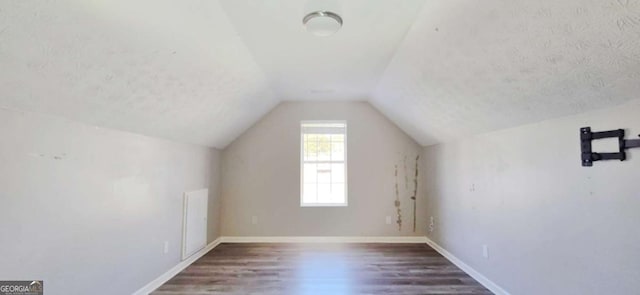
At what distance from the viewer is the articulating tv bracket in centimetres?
166

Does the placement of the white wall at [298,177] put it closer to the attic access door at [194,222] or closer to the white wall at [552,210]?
the attic access door at [194,222]

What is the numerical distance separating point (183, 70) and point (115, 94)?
47 centimetres

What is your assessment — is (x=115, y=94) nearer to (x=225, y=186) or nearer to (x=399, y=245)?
(x=225, y=186)

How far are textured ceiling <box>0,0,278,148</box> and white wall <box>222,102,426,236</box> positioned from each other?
1863 millimetres

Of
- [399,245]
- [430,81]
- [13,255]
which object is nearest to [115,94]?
[13,255]

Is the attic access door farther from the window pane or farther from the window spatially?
the window pane

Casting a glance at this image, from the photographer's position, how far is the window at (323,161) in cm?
491

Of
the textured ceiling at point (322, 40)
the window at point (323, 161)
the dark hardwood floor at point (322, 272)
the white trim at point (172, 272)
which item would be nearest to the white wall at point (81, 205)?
the white trim at point (172, 272)

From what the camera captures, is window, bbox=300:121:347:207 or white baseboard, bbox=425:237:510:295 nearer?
white baseboard, bbox=425:237:510:295

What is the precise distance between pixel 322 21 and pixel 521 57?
1175mm

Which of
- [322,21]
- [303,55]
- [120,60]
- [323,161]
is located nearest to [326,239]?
[323,161]

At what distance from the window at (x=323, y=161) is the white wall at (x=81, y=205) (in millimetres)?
2213

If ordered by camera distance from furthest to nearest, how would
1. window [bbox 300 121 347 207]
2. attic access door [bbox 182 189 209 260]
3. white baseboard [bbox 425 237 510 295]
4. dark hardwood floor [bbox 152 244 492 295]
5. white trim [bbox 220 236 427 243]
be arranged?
window [bbox 300 121 347 207]
white trim [bbox 220 236 427 243]
attic access door [bbox 182 189 209 260]
dark hardwood floor [bbox 152 244 492 295]
white baseboard [bbox 425 237 510 295]

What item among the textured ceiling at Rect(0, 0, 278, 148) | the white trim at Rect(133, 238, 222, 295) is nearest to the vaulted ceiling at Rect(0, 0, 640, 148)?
the textured ceiling at Rect(0, 0, 278, 148)
